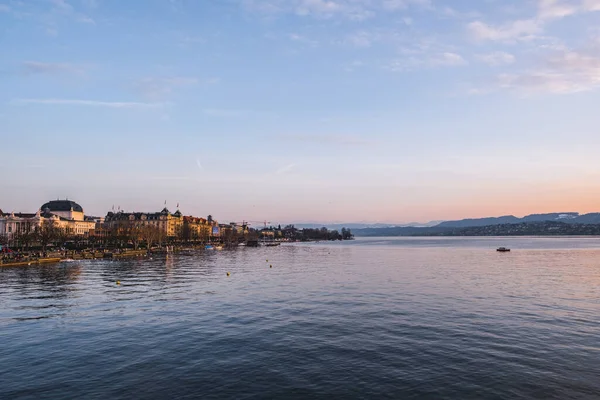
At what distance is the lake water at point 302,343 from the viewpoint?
87.2 ft

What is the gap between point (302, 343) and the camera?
118 ft

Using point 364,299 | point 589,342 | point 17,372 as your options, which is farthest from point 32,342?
point 589,342

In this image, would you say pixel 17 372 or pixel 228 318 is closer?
pixel 17 372

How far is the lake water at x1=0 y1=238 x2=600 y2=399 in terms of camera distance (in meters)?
26.6

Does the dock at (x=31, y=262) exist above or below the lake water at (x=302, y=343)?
above

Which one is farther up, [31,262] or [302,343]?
[31,262]

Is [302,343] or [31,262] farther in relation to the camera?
[31,262]

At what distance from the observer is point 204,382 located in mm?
27344

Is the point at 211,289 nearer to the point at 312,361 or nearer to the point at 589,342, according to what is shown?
the point at 312,361

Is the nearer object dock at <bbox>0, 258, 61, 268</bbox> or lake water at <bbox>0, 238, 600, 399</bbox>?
lake water at <bbox>0, 238, 600, 399</bbox>

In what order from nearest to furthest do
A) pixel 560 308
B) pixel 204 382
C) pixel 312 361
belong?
pixel 204 382 < pixel 312 361 < pixel 560 308

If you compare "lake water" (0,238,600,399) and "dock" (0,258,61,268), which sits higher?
"dock" (0,258,61,268)

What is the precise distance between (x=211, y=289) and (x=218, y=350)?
35.9 metres

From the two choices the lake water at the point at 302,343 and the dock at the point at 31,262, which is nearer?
the lake water at the point at 302,343
